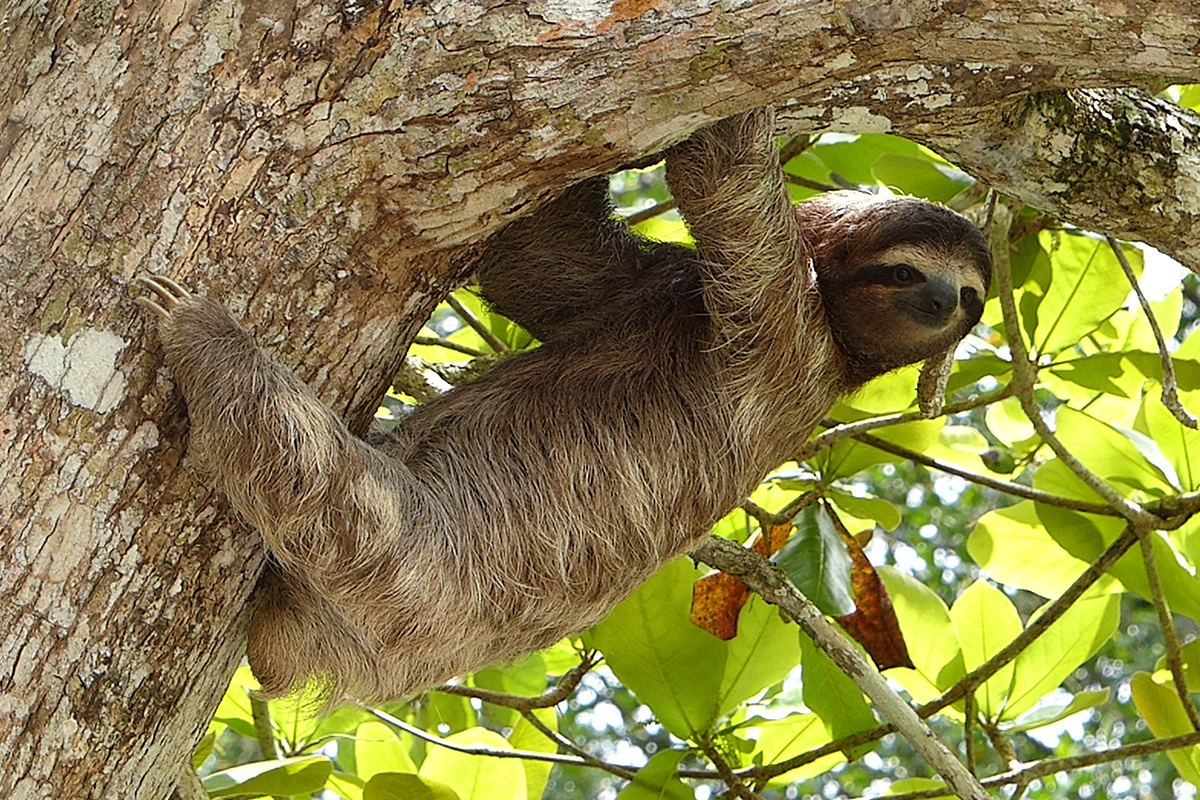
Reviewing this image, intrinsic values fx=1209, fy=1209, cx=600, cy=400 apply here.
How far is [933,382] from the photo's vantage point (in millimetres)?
4465

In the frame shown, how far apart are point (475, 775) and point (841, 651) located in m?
1.45

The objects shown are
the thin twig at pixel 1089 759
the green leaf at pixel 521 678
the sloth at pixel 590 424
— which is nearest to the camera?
the sloth at pixel 590 424

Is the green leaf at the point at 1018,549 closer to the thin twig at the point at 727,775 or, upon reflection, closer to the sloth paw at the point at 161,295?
the thin twig at the point at 727,775

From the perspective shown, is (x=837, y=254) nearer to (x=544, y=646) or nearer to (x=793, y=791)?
(x=544, y=646)

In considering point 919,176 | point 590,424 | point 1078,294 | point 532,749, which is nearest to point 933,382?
point 919,176

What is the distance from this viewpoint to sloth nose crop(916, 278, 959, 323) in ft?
12.8

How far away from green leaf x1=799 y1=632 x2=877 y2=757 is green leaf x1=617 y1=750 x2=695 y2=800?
0.54m

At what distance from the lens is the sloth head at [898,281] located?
394cm

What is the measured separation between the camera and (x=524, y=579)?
3.68 meters

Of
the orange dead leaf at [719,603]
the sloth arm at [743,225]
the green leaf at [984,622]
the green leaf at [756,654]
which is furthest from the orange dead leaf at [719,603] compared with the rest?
the sloth arm at [743,225]

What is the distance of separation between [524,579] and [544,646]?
0.38 m

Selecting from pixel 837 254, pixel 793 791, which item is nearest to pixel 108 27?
pixel 837 254

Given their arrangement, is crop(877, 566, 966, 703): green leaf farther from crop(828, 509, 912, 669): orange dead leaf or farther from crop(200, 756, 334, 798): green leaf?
crop(200, 756, 334, 798): green leaf

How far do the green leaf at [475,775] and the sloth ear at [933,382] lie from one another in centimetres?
206
